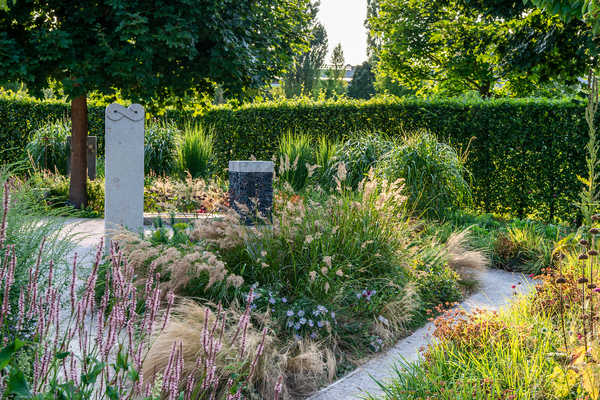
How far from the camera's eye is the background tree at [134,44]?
6773 millimetres

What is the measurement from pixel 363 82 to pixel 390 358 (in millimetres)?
31494

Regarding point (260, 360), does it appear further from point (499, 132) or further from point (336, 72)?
point (336, 72)

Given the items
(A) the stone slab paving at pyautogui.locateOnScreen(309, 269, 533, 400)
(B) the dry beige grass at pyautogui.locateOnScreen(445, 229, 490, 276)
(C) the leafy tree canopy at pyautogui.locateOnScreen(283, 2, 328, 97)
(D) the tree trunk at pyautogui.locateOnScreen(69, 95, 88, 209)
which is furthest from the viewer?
(C) the leafy tree canopy at pyautogui.locateOnScreen(283, 2, 328, 97)

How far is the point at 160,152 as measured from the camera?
36.8 feet

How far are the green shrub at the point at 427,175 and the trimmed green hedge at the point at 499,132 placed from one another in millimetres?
1489

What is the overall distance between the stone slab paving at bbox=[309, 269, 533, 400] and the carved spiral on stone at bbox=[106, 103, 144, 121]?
3.24 meters

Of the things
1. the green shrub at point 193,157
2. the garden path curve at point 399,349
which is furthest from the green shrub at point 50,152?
the garden path curve at point 399,349

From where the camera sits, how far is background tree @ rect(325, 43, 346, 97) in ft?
97.3

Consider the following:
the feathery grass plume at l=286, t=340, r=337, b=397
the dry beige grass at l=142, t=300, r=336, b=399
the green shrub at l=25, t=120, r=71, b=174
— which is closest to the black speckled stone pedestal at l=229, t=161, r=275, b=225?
the dry beige grass at l=142, t=300, r=336, b=399

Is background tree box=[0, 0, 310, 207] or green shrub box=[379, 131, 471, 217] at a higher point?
background tree box=[0, 0, 310, 207]

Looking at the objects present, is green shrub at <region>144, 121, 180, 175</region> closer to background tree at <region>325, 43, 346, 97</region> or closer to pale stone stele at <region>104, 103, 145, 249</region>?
pale stone stele at <region>104, 103, 145, 249</region>

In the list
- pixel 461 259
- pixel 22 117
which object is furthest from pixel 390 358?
Answer: pixel 22 117

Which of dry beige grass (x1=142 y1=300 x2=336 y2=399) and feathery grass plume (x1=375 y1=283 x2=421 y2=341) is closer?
dry beige grass (x1=142 y1=300 x2=336 y2=399)

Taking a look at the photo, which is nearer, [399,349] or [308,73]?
[399,349]
